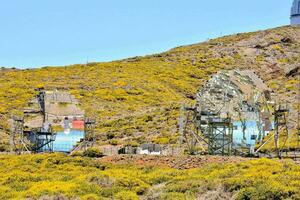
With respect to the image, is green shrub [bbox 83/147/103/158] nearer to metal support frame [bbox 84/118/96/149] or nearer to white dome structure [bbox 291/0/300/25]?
metal support frame [bbox 84/118/96/149]

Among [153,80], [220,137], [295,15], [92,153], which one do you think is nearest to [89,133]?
[92,153]

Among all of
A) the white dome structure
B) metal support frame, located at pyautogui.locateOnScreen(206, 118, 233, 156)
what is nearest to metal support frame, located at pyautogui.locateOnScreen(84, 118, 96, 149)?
metal support frame, located at pyautogui.locateOnScreen(206, 118, 233, 156)

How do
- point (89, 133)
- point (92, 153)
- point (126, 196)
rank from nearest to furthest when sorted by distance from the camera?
point (126, 196)
point (92, 153)
point (89, 133)

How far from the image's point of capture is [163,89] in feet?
355

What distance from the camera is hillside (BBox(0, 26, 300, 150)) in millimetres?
73938

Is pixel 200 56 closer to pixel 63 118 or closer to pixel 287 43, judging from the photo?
Answer: pixel 287 43

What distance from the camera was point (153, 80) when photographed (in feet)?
376

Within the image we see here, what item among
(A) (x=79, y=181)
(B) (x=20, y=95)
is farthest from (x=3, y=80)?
(A) (x=79, y=181)

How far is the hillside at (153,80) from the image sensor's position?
73.9 m

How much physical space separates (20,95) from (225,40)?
210ft

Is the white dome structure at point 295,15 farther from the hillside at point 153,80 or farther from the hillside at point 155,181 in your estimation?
the hillside at point 155,181

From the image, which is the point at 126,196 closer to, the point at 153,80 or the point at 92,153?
the point at 92,153

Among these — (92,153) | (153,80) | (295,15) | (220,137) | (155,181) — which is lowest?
(155,181)

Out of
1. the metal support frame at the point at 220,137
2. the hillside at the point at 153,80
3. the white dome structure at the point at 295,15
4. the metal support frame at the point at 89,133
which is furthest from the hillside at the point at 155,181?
the white dome structure at the point at 295,15
